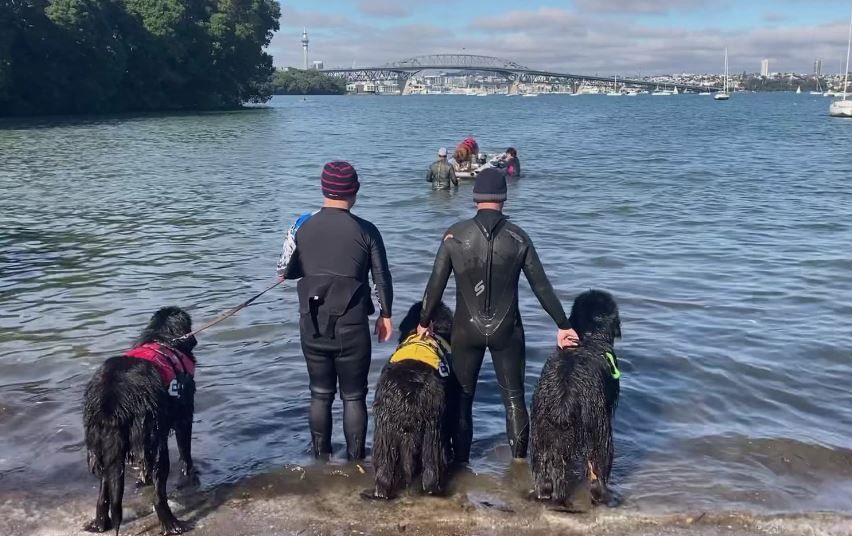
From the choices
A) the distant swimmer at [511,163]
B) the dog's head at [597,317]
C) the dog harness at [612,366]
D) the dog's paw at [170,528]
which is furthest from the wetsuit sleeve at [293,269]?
the distant swimmer at [511,163]

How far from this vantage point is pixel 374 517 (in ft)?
17.2

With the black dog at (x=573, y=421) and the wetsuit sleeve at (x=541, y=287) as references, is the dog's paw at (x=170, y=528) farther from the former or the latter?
the wetsuit sleeve at (x=541, y=287)

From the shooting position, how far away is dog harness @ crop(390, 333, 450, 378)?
5594 mm

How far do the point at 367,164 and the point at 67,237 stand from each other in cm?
1848

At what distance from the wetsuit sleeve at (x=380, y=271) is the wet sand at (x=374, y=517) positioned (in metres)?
1.31

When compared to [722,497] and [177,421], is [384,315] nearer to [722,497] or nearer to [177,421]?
[177,421]

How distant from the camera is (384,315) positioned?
5.82 metres

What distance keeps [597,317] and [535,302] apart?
5.29 m

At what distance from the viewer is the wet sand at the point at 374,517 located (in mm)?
5098

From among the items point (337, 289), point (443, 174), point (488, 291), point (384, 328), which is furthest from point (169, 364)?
point (443, 174)

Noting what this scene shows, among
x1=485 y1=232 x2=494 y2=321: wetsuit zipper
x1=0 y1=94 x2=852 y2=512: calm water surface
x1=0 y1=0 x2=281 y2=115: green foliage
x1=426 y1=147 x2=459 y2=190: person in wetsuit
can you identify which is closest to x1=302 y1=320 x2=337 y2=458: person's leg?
x1=0 y1=94 x2=852 y2=512: calm water surface

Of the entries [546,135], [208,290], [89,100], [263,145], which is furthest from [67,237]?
[89,100]

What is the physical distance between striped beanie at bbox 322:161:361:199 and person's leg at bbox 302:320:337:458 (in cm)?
96

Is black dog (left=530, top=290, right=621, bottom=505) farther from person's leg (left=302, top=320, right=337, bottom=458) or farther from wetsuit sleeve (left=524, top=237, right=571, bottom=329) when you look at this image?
person's leg (left=302, top=320, right=337, bottom=458)
